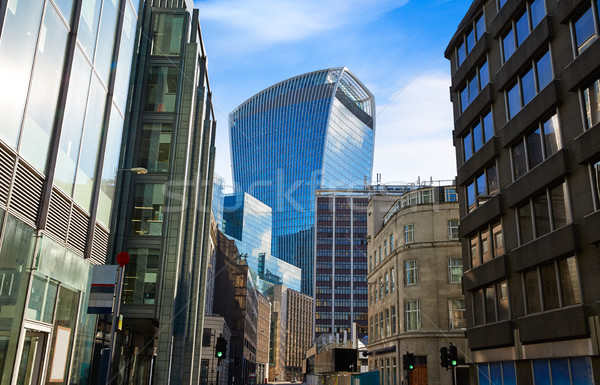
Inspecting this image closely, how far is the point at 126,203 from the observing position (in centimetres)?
3334

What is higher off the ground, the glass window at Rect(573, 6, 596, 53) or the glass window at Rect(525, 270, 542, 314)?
the glass window at Rect(573, 6, 596, 53)

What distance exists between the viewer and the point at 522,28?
2856 centimetres

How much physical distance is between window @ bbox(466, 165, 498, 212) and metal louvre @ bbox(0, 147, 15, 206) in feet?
80.5

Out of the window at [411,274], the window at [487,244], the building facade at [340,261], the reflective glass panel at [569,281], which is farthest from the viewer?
the building facade at [340,261]

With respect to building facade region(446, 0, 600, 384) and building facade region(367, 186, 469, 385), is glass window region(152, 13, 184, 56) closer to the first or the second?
building facade region(446, 0, 600, 384)

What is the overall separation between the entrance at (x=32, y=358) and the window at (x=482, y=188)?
2379 cm

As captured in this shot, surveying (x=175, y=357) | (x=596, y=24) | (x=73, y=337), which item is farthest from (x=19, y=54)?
(x=175, y=357)

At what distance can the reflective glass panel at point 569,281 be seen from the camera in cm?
2246

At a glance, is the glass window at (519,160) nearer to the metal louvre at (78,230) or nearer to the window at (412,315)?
the metal louvre at (78,230)

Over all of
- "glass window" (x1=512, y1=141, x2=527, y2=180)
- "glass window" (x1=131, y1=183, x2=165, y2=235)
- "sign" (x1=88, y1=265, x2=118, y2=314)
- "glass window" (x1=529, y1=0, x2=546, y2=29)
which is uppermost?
"glass window" (x1=529, y1=0, x2=546, y2=29)

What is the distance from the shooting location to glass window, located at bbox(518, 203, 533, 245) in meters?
26.7

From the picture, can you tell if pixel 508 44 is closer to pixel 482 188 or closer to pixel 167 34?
pixel 482 188

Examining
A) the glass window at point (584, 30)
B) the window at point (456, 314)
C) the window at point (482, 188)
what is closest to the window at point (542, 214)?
the window at point (482, 188)

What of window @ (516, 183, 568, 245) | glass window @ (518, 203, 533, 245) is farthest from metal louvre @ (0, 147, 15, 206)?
glass window @ (518, 203, 533, 245)
